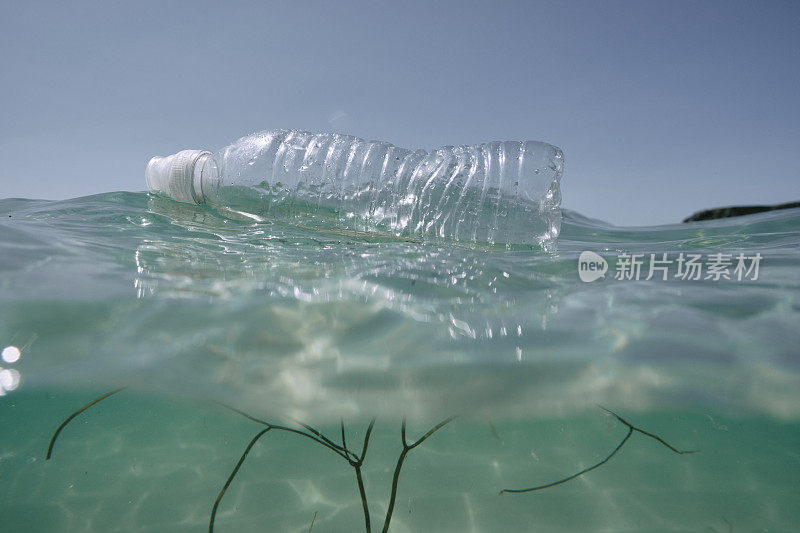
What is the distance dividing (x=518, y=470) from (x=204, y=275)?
2.09 metres

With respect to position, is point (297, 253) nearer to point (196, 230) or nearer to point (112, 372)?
point (196, 230)

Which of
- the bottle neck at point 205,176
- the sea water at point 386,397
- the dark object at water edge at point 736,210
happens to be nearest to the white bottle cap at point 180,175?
the bottle neck at point 205,176

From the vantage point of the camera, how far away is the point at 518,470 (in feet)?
7.78

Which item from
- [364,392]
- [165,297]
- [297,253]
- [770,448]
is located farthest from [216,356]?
[770,448]

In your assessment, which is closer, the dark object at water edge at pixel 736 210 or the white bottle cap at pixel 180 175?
the white bottle cap at pixel 180 175

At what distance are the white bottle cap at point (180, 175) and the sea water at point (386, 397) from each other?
80.9 inches

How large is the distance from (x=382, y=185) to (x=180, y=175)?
2103 mm

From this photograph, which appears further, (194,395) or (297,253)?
(297,253)
